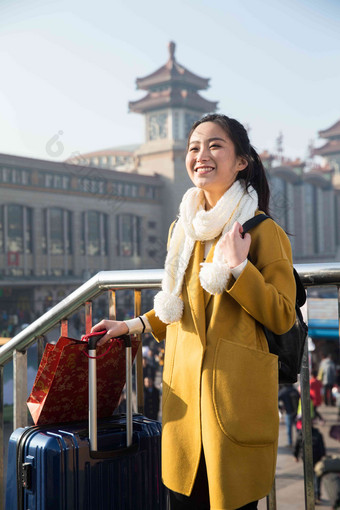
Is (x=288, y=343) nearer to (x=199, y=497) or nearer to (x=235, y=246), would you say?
(x=235, y=246)

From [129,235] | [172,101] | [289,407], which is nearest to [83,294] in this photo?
[289,407]

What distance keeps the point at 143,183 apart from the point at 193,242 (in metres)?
43.7

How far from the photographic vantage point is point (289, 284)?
1.40m

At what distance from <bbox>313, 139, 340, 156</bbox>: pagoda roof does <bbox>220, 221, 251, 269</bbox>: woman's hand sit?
68.6 metres

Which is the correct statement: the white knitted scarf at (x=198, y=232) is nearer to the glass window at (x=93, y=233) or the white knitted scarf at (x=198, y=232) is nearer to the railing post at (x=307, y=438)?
the railing post at (x=307, y=438)

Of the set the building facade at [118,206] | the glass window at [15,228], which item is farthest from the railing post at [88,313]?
the glass window at [15,228]

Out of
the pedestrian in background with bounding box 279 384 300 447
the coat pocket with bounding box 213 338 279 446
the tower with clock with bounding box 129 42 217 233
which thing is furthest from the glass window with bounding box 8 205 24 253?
the coat pocket with bounding box 213 338 279 446

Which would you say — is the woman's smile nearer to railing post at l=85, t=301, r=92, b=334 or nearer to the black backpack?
the black backpack

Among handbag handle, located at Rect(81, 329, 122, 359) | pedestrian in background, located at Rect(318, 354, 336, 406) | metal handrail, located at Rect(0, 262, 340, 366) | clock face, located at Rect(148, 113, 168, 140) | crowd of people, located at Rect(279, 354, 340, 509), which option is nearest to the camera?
handbag handle, located at Rect(81, 329, 122, 359)

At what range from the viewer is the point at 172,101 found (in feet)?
181

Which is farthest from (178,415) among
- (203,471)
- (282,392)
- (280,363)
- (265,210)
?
(282,392)

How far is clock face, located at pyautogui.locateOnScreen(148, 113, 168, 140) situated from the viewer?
54406 mm

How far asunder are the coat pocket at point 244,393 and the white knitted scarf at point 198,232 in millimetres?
162

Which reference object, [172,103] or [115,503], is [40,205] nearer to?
[172,103]
